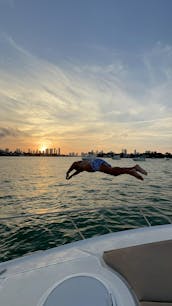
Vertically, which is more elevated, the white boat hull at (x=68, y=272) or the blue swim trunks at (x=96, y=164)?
the blue swim trunks at (x=96, y=164)

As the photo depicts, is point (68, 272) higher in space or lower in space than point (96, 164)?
lower

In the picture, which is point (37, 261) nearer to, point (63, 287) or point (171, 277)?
point (63, 287)

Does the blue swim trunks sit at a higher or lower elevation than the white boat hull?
higher

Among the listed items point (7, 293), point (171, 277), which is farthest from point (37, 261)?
point (171, 277)

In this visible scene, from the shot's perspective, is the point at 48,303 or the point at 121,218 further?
the point at 121,218

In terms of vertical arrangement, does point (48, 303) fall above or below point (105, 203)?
above

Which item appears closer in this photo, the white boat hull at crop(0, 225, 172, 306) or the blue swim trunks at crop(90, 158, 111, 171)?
the white boat hull at crop(0, 225, 172, 306)

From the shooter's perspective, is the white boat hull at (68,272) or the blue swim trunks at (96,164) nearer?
the white boat hull at (68,272)

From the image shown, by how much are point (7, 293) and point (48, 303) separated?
18.2 inches

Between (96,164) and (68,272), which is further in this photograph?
(96,164)

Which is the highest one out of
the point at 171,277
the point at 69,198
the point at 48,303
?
the point at 48,303

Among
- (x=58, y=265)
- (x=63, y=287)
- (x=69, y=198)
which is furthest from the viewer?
(x=69, y=198)

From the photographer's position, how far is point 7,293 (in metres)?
1.71

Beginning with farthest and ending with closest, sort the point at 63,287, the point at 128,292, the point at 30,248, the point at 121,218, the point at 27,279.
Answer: the point at 121,218, the point at 30,248, the point at 27,279, the point at 128,292, the point at 63,287
